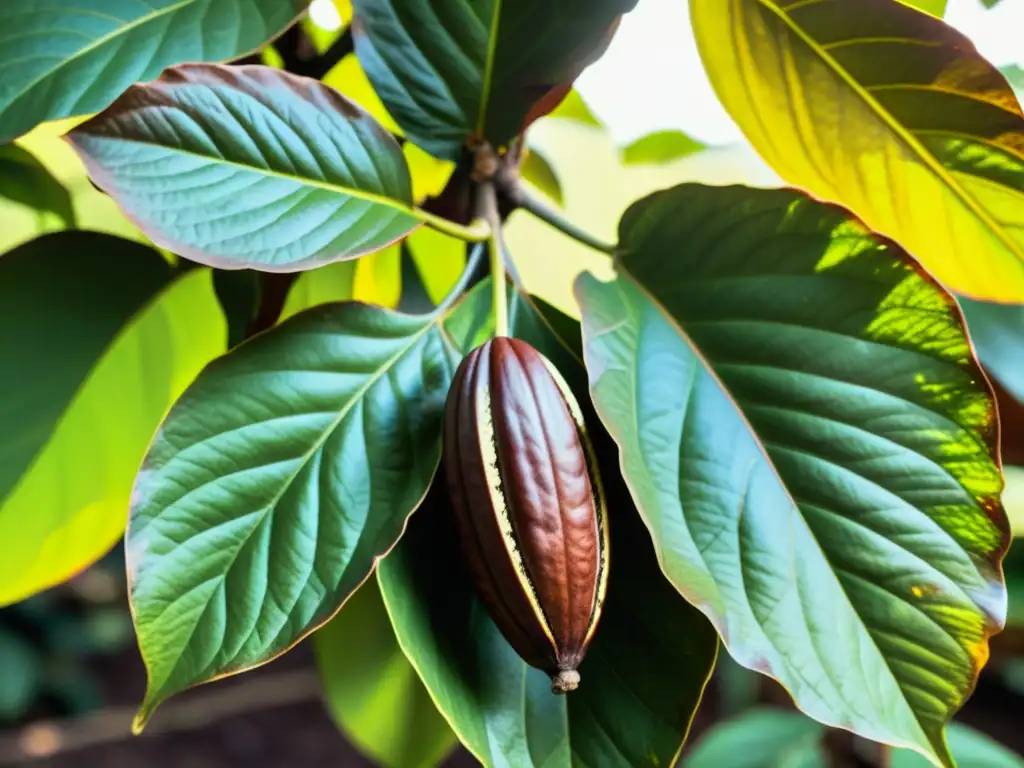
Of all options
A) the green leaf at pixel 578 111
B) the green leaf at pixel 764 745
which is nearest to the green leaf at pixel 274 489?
the green leaf at pixel 578 111

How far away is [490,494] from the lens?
0.25m

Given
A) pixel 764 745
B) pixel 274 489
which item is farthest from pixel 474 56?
A: pixel 764 745

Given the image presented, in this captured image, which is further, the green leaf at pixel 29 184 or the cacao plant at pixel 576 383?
the green leaf at pixel 29 184

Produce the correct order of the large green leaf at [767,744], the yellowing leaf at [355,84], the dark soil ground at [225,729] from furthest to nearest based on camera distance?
1. the dark soil ground at [225,729]
2. the large green leaf at [767,744]
3. the yellowing leaf at [355,84]

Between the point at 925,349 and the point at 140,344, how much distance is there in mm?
345

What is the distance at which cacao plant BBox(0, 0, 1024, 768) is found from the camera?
252 mm

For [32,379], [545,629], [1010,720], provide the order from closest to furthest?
[545,629], [32,379], [1010,720]

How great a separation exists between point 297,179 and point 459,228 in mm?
66

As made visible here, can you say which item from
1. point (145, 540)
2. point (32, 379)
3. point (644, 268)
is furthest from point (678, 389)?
point (32, 379)

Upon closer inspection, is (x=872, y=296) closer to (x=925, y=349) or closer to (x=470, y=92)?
(x=925, y=349)

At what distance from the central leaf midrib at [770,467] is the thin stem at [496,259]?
0.05 meters

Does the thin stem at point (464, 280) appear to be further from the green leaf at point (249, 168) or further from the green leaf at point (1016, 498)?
the green leaf at point (1016, 498)

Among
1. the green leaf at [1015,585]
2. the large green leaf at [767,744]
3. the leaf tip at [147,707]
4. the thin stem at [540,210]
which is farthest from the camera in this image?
the green leaf at [1015,585]

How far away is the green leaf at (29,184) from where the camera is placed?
0.38m
